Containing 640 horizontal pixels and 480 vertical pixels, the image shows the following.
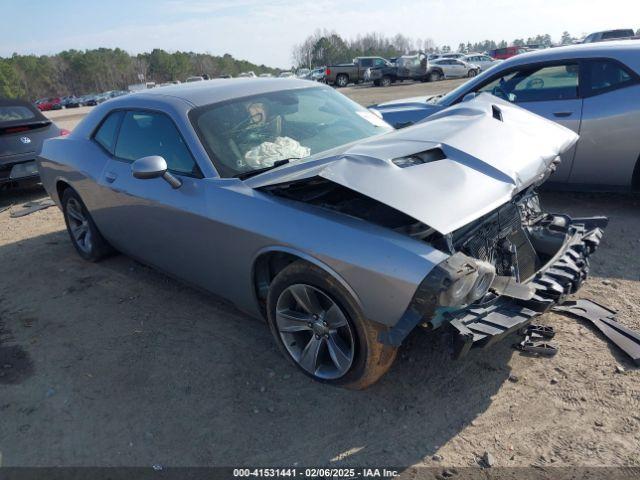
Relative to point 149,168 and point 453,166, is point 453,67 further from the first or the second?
point 149,168

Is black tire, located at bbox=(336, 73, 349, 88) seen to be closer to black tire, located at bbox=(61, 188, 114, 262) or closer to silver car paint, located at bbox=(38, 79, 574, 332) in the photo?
black tire, located at bbox=(61, 188, 114, 262)

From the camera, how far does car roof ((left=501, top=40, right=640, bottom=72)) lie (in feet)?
15.9

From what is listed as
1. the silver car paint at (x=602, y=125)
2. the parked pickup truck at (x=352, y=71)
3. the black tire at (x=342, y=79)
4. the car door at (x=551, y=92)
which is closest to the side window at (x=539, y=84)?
the car door at (x=551, y=92)

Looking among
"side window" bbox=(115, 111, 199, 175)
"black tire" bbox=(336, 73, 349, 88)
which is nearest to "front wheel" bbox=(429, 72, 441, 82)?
"black tire" bbox=(336, 73, 349, 88)

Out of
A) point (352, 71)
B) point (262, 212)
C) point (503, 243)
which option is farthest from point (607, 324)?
point (352, 71)

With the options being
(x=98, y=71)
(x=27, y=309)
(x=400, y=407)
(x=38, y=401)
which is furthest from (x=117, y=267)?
(x=98, y=71)

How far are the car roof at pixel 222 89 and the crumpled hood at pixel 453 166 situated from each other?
97 cm

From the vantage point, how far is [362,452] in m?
2.43

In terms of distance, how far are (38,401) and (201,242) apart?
4.55ft

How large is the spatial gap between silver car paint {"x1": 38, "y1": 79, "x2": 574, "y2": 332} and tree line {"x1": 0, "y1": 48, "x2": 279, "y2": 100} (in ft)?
318

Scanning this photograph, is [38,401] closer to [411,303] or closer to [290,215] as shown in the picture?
[290,215]

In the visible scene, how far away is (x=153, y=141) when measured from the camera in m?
3.73

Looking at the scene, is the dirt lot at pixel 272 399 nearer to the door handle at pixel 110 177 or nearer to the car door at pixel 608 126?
the door handle at pixel 110 177

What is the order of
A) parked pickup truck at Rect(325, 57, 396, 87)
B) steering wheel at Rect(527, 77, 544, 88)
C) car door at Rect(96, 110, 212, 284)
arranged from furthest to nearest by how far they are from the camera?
parked pickup truck at Rect(325, 57, 396, 87), steering wheel at Rect(527, 77, 544, 88), car door at Rect(96, 110, 212, 284)
